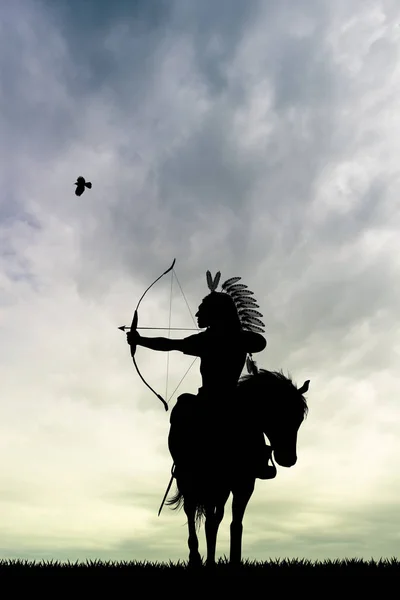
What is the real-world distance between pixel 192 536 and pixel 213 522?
1.96ft

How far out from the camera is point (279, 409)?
942 centimetres

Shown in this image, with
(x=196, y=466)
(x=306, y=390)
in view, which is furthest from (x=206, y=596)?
(x=306, y=390)

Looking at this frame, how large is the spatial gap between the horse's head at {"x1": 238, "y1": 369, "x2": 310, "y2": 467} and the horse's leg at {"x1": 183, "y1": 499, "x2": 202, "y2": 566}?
1.25m

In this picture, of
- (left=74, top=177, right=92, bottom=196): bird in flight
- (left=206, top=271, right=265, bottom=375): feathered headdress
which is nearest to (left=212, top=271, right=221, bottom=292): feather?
(left=206, top=271, right=265, bottom=375): feathered headdress

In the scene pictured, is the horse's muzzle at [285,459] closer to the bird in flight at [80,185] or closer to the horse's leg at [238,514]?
the horse's leg at [238,514]

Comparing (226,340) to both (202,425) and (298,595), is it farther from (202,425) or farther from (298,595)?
(298,595)

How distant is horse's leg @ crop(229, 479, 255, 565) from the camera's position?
9242mm

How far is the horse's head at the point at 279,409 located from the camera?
30.9 ft

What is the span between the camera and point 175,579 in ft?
29.5

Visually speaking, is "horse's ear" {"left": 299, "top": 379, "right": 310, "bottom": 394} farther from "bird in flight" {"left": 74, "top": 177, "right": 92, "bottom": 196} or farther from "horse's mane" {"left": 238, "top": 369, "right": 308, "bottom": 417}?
→ "bird in flight" {"left": 74, "top": 177, "right": 92, "bottom": 196}

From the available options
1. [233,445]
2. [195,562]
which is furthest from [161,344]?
[195,562]

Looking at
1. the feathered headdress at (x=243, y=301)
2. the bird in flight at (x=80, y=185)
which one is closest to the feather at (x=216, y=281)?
the feathered headdress at (x=243, y=301)

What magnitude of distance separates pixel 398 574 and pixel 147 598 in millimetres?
3407

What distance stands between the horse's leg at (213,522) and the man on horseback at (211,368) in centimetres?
57
